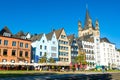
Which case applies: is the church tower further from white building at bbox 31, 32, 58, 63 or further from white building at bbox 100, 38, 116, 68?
white building at bbox 31, 32, 58, 63

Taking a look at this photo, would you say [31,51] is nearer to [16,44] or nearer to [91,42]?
[16,44]

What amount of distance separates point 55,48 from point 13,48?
2039 centimetres

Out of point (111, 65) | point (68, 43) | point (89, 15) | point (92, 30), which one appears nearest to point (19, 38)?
point (68, 43)

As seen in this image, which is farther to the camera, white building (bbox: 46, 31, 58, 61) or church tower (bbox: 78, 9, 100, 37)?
church tower (bbox: 78, 9, 100, 37)

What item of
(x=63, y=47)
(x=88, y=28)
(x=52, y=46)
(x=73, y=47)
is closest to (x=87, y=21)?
(x=88, y=28)

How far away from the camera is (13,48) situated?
233ft

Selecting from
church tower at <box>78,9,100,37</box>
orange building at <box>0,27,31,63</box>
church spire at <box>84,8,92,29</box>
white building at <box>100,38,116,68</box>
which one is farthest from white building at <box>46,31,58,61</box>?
church spire at <box>84,8,92,29</box>

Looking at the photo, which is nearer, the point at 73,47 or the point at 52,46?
the point at 52,46

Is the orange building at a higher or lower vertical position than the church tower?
lower

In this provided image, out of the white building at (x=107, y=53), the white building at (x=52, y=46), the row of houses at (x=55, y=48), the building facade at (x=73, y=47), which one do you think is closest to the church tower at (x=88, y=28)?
the row of houses at (x=55, y=48)

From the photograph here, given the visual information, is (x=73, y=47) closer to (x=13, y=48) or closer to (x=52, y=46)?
(x=52, y=46)

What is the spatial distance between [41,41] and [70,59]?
18.0 m

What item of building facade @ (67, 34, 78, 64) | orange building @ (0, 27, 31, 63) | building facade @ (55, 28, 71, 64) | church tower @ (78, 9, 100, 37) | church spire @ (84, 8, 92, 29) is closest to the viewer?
orange building @ (0, 27, 31, 63)

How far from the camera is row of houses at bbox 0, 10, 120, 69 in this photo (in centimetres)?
7075
